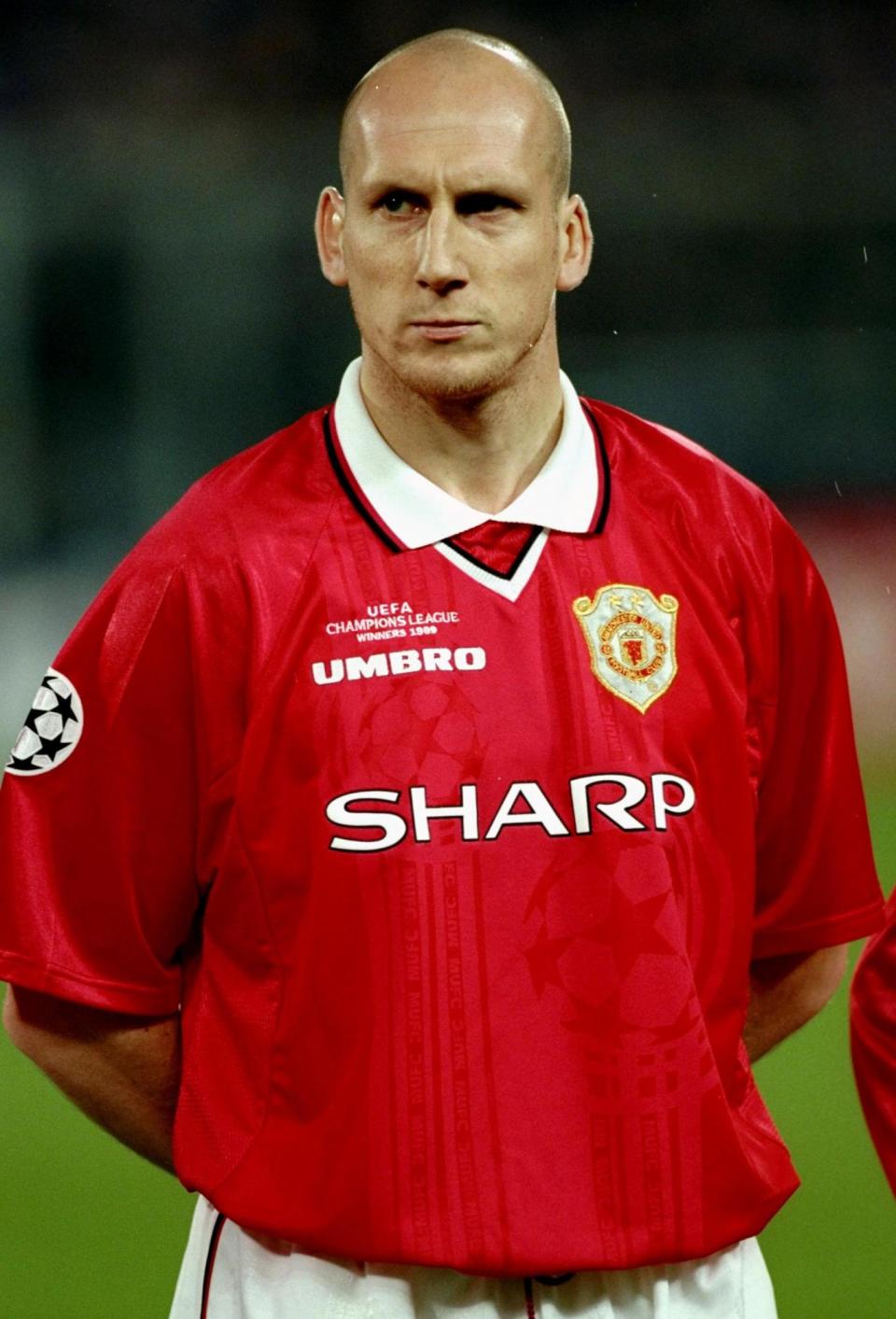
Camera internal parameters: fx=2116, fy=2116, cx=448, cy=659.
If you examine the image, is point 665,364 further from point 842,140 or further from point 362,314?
point 362,314

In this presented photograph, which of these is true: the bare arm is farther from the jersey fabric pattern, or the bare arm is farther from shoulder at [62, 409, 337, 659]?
shoulder at [62, 409, 337, 659]

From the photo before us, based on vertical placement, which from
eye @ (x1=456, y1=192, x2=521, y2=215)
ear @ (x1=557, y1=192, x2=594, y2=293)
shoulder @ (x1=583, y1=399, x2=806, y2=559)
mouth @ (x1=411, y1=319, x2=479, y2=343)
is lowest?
shoulder @ (x1=583, y1=399, x2=806, y2=559)

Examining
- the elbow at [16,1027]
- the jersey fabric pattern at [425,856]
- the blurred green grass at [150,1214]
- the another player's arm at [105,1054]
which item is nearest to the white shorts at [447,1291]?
the jersey fabric pattern at [425,856]

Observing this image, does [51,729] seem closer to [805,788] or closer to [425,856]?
[425,856]

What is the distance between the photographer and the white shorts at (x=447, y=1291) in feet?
5.68

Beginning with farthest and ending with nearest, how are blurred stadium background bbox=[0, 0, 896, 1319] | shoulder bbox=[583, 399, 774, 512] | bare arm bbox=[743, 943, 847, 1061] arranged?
blurred stadium background bbox=[0, 0, 896, 1319], bare arm bbox=[743, 943, 847, 1061], shoulder bbox=[583, 399, 774, 512]

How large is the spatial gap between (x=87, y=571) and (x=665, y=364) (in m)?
2.83

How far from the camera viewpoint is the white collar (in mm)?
1801

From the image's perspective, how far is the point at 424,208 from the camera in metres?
1.77

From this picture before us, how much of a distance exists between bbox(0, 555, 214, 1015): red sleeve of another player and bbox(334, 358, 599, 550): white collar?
0.19 meters

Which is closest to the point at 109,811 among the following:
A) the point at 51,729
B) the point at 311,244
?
the point at 51,729

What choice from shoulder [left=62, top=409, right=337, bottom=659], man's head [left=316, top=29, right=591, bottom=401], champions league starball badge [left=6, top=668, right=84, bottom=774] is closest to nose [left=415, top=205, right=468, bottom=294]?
man's head [left=316, top=29, right=591, bottom=401]

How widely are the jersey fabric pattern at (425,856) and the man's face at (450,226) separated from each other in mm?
119

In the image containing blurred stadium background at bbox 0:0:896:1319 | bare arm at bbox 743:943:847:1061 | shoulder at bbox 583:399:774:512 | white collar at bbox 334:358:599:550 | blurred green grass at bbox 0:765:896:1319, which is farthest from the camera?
blurred stadium background at bbox 0:0:896:1319
